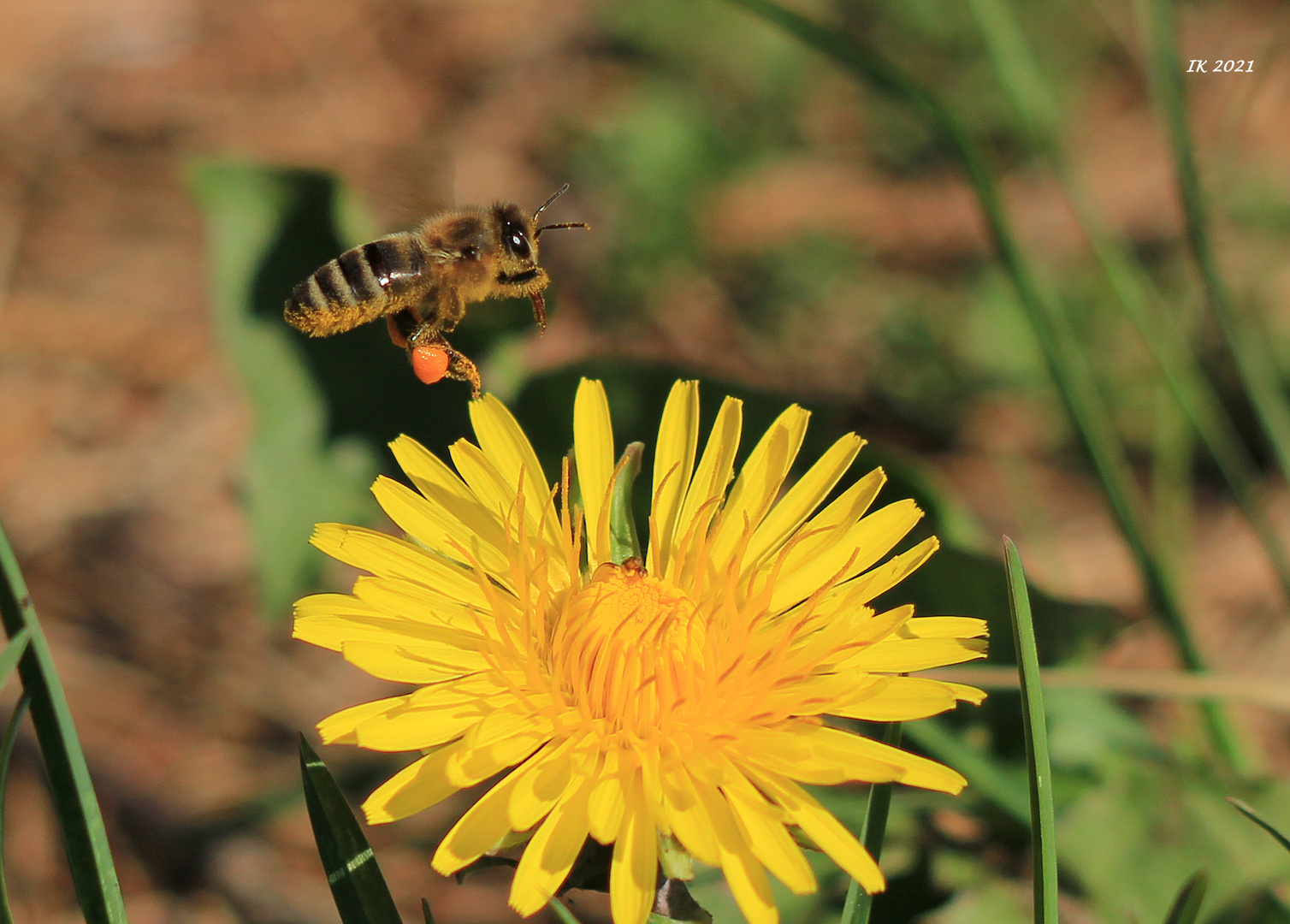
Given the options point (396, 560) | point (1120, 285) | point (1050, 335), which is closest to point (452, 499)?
point (396, 560)

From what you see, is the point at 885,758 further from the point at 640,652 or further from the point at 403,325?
the point at 403,325

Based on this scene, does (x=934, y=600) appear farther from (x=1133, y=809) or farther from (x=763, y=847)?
(x=763, y=847)

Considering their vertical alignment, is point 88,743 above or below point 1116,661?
above

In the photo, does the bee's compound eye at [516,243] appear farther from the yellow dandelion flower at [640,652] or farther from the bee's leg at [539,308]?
the yellow dandelion flower at [640,652]

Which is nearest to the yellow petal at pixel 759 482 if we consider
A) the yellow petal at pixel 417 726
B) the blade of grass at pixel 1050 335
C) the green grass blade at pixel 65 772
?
the yellow petal at pixel 417 726

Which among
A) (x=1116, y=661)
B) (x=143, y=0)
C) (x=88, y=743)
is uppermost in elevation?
(x=143, y=0)

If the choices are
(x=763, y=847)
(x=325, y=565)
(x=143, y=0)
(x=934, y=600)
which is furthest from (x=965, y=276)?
(x=143, y=0)

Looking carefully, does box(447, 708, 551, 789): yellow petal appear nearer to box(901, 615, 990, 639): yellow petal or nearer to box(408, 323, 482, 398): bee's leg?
box(901, 615, 990, 639): yellow petal
